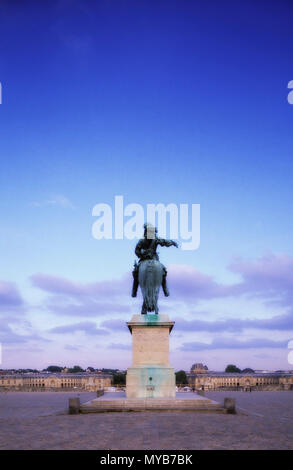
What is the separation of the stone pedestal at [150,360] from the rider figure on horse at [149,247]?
2722 millimetres

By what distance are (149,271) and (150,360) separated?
15.1 feet

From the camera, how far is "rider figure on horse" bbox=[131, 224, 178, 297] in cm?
2478

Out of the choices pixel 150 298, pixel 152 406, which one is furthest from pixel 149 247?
pixel 152 406

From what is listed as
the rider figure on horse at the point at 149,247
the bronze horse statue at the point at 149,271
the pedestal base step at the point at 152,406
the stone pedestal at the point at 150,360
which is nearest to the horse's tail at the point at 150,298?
the bronze horse statue at the point at 149,271

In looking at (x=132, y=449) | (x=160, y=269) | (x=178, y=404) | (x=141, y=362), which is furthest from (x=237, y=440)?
(x=160, y=269)

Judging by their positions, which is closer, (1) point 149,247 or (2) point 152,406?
(2) point 152,406

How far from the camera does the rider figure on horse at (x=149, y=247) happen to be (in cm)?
2478

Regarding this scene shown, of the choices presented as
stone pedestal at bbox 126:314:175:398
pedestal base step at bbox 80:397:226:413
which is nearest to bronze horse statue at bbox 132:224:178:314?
stone pedestal at bbox 126:314:175:398

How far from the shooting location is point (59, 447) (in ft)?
35.2

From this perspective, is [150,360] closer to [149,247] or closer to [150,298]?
[150,298]

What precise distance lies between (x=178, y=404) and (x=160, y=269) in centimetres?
755

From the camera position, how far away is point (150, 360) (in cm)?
2202

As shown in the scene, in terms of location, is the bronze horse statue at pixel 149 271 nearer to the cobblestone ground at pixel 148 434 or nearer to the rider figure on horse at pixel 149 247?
the rider figure on horse at pixel 149 247

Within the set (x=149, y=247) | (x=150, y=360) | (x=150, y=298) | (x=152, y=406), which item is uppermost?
(x=149, y=247)
